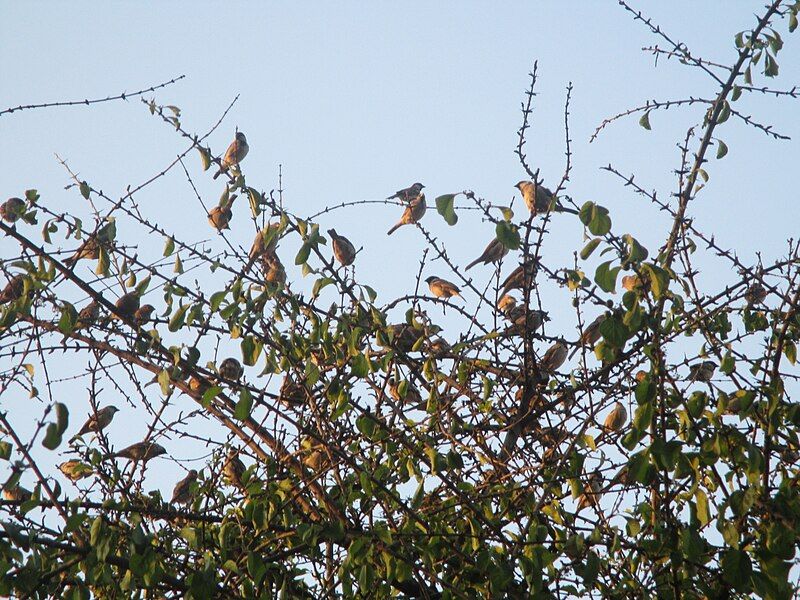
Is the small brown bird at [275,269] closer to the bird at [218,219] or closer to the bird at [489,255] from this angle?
the bird at [218,219]

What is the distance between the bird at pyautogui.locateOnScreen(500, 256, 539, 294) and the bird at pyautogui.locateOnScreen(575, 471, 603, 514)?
32.3 inches

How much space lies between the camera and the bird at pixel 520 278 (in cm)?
390

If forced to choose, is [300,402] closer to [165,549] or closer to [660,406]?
[165,549]

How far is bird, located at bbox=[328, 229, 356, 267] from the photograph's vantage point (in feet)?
18.8

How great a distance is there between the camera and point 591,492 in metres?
3.50

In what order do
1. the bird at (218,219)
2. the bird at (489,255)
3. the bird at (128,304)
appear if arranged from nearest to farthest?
1. the bird at (128,304)
2. the bird at (218,219)
3. the bird at (489,255)

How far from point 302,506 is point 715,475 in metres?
1.54

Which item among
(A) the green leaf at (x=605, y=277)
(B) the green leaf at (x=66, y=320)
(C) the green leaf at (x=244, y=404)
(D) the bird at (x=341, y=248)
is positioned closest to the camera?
(A) the green leaf at (x=605, y=277)

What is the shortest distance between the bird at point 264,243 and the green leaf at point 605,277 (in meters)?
1.23

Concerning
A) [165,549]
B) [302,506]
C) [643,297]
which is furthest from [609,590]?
[165,549]

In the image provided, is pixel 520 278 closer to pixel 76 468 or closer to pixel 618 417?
pixel 618 417

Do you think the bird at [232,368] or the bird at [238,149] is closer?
the bird at [232,368]

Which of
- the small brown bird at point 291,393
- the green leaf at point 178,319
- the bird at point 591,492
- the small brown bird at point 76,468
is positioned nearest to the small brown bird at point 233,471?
the small brown bird at point 291,393

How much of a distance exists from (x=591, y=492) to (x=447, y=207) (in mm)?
1202
